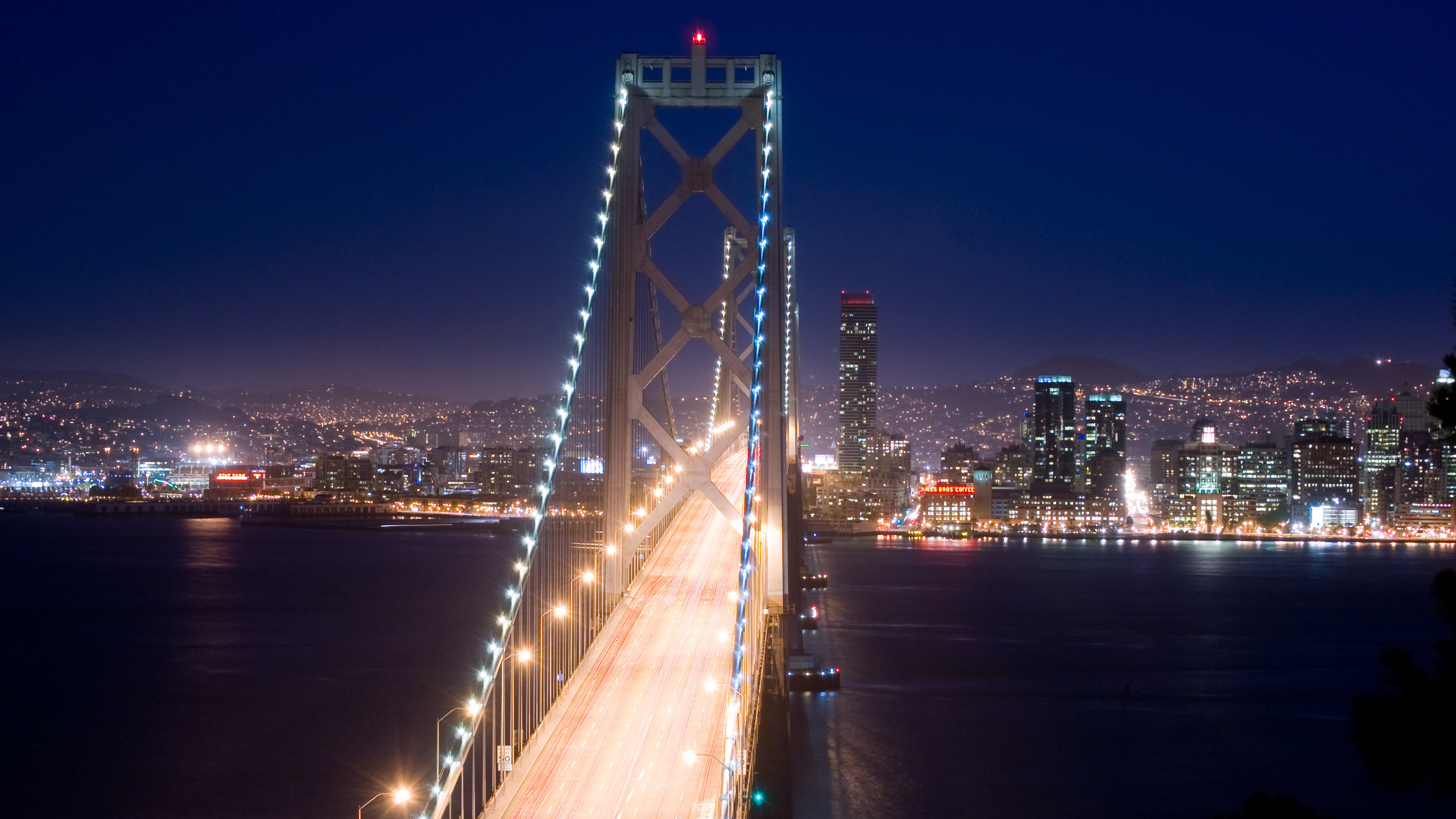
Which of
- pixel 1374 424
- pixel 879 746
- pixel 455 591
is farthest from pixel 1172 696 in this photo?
pixel 1374 424

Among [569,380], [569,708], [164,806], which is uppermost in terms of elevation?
[569,380]

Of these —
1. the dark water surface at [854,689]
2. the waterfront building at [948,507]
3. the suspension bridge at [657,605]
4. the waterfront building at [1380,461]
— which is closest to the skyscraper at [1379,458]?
the waterfront building at [1380,461]

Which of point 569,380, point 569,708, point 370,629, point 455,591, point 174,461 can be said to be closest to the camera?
point 569,708

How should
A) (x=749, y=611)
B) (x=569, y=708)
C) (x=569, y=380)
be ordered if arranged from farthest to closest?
(x=569, y=380), (x=749, y=611), (x=569, y=708)

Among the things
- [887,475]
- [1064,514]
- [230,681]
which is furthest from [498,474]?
[230,681]

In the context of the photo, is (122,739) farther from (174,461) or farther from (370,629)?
(174,461)

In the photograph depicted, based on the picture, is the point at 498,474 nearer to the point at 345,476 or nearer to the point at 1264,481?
the point at 345,476

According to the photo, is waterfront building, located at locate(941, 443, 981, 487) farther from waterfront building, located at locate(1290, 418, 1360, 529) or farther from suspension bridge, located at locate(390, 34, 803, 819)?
suspension bridge, located at locate(390, 34, 803, 819)
